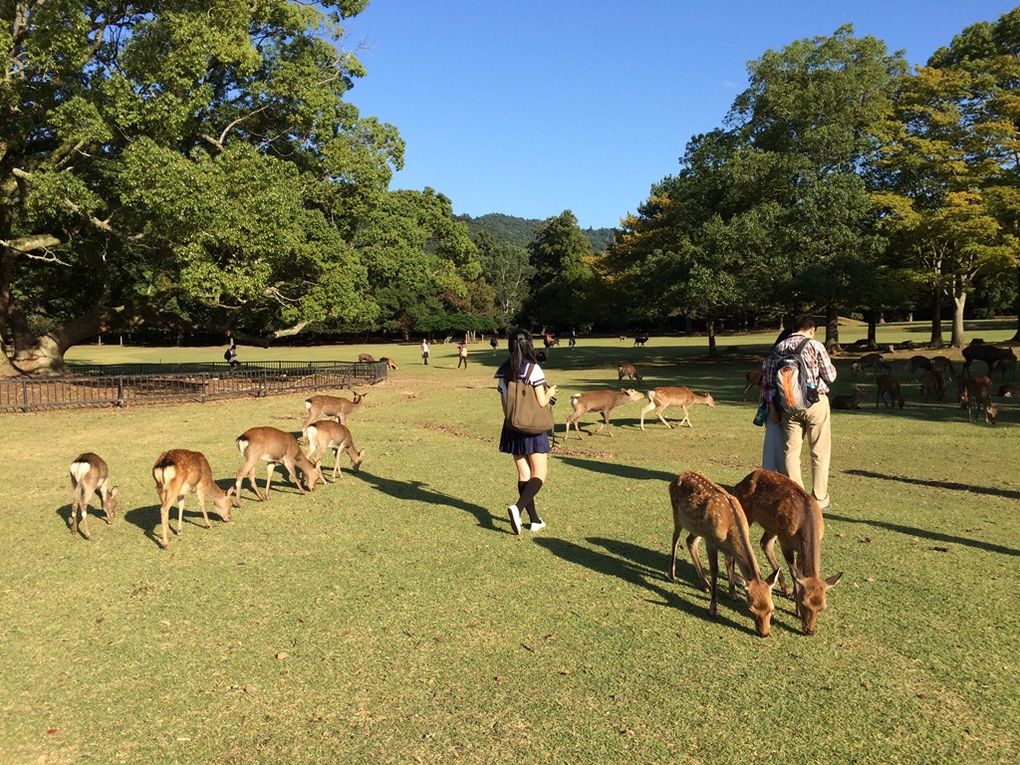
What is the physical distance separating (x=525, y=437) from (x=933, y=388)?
1631cm

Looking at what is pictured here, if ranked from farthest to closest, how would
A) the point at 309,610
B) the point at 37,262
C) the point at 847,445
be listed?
the point at 37,262
the point at 847,445
the point at 309,610

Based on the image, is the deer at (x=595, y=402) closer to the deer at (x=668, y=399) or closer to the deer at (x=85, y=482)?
the deer at (x=668, y=399)

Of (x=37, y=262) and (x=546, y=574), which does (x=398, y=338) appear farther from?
(x=546, y=574)

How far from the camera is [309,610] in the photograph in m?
5.27

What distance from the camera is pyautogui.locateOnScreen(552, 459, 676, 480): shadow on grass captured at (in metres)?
10.0

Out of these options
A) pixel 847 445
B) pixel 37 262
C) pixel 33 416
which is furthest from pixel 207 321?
pixel 847 445

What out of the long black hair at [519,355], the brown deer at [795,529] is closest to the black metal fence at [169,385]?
the long black hair at [519,355]

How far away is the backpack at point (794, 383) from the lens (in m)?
6.92

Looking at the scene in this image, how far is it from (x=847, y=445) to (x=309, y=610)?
10758 millimetres

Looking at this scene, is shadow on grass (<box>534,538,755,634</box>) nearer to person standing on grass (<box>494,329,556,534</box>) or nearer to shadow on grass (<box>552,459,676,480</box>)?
person standing on grass (<box>494,329,556,534</box>)

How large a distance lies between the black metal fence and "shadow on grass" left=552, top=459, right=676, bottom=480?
13973 mm

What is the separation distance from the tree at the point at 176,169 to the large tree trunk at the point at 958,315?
2742cm

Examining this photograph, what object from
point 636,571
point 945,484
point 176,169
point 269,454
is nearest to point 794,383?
point 636,571

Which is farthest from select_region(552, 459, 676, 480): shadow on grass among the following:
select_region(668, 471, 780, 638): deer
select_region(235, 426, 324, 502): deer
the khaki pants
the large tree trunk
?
the large tree trunk
